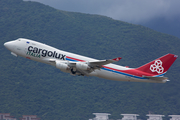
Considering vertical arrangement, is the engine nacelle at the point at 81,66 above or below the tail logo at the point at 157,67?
below

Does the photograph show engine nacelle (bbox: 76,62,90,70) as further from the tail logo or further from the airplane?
the tail logo

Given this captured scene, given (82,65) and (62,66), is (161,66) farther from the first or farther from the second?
(62,66)

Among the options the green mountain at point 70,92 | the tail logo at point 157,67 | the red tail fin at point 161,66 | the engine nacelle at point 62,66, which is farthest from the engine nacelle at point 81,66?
the green mountain at point 70,92

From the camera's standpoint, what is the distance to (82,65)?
48.5 meters

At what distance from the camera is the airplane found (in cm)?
4919

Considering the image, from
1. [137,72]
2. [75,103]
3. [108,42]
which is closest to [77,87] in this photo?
[75,103]

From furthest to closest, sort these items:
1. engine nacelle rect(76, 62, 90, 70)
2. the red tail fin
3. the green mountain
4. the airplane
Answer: the green mountain, the red tail fin, the airplane, engine nacelle rect(76, 62, 90, 70)

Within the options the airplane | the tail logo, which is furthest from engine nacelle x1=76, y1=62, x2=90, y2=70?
the tail logo

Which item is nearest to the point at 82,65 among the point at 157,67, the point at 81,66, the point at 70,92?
the point at 81,66

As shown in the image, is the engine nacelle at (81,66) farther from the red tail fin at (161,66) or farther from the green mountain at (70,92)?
the green mountain at (70,92)

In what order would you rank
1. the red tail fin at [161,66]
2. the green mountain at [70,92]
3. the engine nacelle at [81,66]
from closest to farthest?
the engine nacelle at [81,66], the red tail fin at [161,66], the green mountain at [70,92]

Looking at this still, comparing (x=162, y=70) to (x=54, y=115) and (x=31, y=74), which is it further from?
(x=31, y=74)

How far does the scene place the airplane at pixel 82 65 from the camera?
4919 cm

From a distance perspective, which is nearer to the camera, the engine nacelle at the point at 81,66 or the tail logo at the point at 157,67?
the engine nacelle at the point at 81,66
